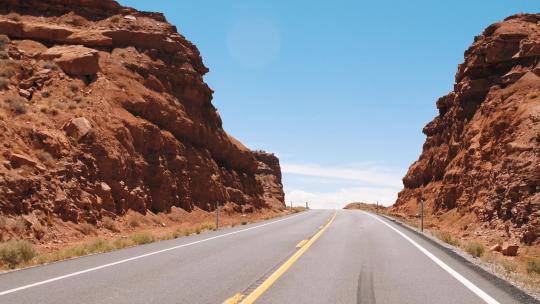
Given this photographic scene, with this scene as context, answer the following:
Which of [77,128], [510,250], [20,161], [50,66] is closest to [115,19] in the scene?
[50,66]

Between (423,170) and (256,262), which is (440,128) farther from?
(256,262)

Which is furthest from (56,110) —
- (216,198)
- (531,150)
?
(531,150)

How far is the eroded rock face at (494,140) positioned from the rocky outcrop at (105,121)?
18.2 metres

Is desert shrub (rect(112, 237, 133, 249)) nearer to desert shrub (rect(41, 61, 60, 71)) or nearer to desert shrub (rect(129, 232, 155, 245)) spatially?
desert shrub (rect(129, 232, 155, 245))

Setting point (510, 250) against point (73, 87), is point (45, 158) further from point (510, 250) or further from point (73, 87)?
A: point (510, 250)

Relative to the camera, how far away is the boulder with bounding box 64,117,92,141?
2350 centimetres

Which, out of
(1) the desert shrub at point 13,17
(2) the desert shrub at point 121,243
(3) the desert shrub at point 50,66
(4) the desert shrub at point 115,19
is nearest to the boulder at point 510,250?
(2) the desert shrub at point 121,243

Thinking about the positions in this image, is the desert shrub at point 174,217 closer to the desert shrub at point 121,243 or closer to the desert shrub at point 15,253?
the desert shrub at point 121,243

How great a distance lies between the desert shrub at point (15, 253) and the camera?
37.4 feet

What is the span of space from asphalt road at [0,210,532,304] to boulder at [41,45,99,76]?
19.6m

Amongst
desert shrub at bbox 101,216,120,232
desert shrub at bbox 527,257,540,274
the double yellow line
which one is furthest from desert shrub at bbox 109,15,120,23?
desert shrub at bbox 527,257,540,274

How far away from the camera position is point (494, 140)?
3331 cm

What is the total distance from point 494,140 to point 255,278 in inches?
1161

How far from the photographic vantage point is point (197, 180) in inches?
1373
